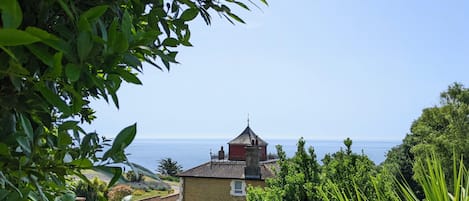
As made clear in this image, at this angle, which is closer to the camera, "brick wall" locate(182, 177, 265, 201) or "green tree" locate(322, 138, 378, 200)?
"green tree" locate(322, 138, 378, 200)

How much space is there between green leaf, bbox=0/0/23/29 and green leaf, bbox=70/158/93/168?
20 cm

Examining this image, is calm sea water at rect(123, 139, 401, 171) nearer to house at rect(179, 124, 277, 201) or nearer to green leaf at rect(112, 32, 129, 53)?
green leaf at rect(112, 32, 129, 53)

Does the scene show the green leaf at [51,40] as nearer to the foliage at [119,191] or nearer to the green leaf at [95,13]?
the green leaf at [95,13]

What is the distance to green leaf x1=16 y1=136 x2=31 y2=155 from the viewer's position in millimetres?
413

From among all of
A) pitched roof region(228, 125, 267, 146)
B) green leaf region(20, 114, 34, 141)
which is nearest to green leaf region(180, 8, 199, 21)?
green leaf region(20, 114, 34, 141)

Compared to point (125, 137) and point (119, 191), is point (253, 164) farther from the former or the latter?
point (125, 137)

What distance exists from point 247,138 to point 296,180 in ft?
53.9

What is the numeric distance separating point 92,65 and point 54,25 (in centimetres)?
10

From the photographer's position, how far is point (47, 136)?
0.51 metres

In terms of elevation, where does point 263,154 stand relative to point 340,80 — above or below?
below

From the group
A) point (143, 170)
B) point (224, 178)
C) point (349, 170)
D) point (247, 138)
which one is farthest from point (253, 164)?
point (143, 170)

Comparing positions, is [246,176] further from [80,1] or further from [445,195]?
[80,1]

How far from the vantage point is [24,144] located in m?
0.42

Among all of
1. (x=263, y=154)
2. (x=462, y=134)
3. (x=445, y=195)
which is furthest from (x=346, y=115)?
(x=445, y=195)
